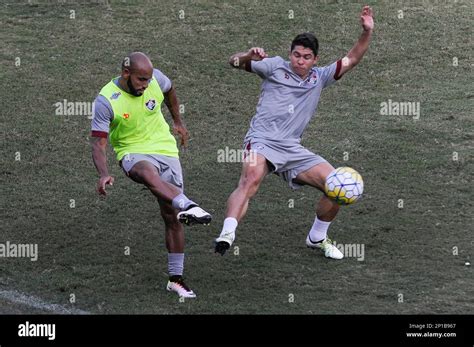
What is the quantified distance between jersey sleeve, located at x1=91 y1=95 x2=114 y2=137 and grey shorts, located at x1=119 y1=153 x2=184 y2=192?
0.38 metres

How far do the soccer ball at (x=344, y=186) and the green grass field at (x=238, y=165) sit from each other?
0.85 meters

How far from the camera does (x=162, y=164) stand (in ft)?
35.9

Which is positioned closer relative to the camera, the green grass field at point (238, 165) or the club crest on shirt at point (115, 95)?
the club crest on shirt at point (115, 95)

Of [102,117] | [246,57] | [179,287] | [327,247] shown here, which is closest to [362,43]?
[246,57]

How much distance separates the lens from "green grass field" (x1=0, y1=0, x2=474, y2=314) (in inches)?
438

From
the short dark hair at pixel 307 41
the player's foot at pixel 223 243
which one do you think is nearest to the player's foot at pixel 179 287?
the player's foot at pixel 223 243

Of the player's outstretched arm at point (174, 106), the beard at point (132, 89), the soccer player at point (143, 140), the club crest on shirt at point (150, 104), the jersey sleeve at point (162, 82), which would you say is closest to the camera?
the soccer player at point (143, 140)

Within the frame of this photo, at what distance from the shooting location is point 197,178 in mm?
14586

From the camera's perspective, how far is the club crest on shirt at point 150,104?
1105 cm

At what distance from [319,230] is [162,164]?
2131 mm

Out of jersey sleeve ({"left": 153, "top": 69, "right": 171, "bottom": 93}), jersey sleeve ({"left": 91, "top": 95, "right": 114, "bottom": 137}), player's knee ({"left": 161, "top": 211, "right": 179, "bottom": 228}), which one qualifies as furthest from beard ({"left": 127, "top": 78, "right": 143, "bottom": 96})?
player's knee ({"left": 161, "top": 211, "right": 179, "bottom": 228})

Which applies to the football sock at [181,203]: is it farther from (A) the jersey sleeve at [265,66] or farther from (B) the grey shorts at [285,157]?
(A) the jersey sleeve at [265,66]

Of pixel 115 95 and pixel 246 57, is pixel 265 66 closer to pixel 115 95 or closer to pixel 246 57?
pixel 246 57

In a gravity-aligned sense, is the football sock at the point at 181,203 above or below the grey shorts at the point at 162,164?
below
